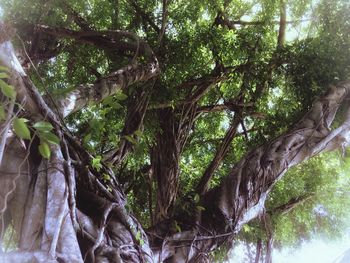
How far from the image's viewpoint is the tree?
5.72 feet

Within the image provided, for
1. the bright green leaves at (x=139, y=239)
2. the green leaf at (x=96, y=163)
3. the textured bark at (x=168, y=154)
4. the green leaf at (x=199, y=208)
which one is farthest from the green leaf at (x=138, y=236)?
the textured bark at (x=168, y=154)

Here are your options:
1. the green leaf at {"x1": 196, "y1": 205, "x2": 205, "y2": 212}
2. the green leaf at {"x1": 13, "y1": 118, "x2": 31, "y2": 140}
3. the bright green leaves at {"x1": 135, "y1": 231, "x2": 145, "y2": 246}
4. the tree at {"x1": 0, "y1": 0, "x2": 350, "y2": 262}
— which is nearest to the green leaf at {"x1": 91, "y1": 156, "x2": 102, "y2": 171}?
the tree at {"x1": 0, "y1": 0, "x2": 350, "y2": 262}

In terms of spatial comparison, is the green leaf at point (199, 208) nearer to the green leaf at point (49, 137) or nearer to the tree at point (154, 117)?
the tree at point (154, 117)

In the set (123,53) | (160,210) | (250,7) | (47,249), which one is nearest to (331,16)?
(250,7)

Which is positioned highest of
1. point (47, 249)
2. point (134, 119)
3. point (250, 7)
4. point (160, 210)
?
point (250, 7)

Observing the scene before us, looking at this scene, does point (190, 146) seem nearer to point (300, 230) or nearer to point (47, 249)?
point (300, 230)

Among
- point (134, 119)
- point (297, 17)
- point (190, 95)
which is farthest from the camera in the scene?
point (297, 17)

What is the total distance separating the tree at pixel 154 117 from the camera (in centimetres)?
174

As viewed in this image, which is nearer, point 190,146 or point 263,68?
point 263,68

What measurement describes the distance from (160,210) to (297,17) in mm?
2427

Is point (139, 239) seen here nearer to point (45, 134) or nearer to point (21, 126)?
point (45, 134)

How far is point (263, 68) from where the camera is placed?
12.8ft

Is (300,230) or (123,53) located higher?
(123,53)

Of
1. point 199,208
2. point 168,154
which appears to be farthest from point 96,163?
point 168,154
